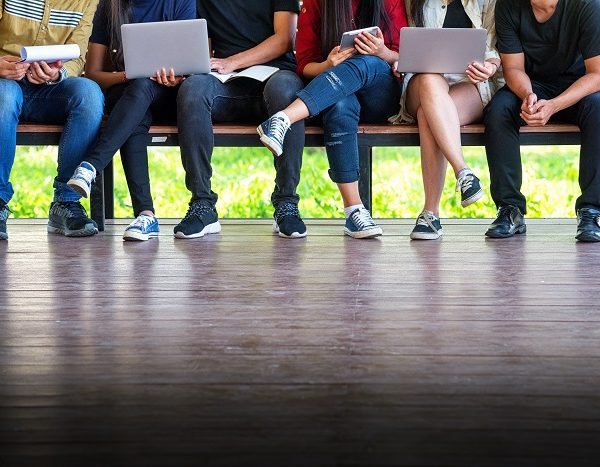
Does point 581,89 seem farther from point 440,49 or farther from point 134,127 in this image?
point 134,127

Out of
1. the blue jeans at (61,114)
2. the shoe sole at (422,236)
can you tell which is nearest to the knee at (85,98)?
the blue jeans at (61,114)

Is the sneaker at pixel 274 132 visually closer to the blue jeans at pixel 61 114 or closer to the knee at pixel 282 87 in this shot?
the knee at pixel 282 87

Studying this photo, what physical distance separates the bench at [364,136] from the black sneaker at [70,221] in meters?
0.15

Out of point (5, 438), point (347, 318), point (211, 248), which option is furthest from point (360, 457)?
point (211, 248)

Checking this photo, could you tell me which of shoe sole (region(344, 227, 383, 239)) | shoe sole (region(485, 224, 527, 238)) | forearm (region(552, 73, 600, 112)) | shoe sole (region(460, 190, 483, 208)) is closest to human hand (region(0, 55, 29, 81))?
shoe sole (region(344, 227, 383, 239))

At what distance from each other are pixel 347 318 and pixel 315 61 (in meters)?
1.82

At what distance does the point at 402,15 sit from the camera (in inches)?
149

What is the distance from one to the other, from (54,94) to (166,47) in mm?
466

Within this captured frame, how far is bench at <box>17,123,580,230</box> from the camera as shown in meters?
3.73

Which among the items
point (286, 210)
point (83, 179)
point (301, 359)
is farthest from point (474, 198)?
point (301, 359)

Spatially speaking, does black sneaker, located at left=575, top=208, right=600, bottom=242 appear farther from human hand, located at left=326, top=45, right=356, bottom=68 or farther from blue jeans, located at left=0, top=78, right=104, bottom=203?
blue jeans, located at left=0, top=78, right=104, bottom=203

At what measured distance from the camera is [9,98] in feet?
12.0

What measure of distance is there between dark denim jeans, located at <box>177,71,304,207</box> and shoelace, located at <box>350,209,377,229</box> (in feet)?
0.76

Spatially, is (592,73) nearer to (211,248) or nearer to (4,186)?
(211,248)
